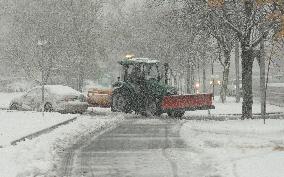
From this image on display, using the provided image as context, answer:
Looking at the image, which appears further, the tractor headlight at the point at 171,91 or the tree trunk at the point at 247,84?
the tractor headlight at the point at 171,91

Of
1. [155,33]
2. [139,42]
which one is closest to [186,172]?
[155,33]

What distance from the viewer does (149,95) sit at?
1030 inches

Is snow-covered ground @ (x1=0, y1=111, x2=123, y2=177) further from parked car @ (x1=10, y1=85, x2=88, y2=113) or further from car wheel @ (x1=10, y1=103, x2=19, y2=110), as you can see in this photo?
car wheel @ (x1=10, y1=103, x2=19, y2=110)

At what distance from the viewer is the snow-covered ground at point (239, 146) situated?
1114cm

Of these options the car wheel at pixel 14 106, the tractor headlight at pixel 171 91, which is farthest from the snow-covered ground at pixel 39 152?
the car wheel at pixel 14 106

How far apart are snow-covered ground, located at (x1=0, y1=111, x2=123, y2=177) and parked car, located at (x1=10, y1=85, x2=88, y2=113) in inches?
260

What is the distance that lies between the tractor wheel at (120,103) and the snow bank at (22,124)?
3870 millimetres

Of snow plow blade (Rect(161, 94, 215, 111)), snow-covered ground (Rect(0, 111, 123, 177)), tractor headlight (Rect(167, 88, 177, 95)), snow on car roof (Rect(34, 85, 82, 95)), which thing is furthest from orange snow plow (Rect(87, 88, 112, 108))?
snow-covered ground (Rect(0, 111, 123, 177))

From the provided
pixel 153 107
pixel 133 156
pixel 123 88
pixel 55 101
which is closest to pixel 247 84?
pixel 153 107

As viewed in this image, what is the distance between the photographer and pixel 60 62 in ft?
166

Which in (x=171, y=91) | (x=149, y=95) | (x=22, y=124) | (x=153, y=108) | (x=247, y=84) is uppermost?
(x=247, y=84)

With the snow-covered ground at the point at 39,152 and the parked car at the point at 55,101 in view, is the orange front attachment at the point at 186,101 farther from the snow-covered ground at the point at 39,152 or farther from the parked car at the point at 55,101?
the snow-covered ground at the point at 39,152

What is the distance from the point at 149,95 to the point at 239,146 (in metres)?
11.7

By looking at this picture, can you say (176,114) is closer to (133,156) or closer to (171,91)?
(171,91)
